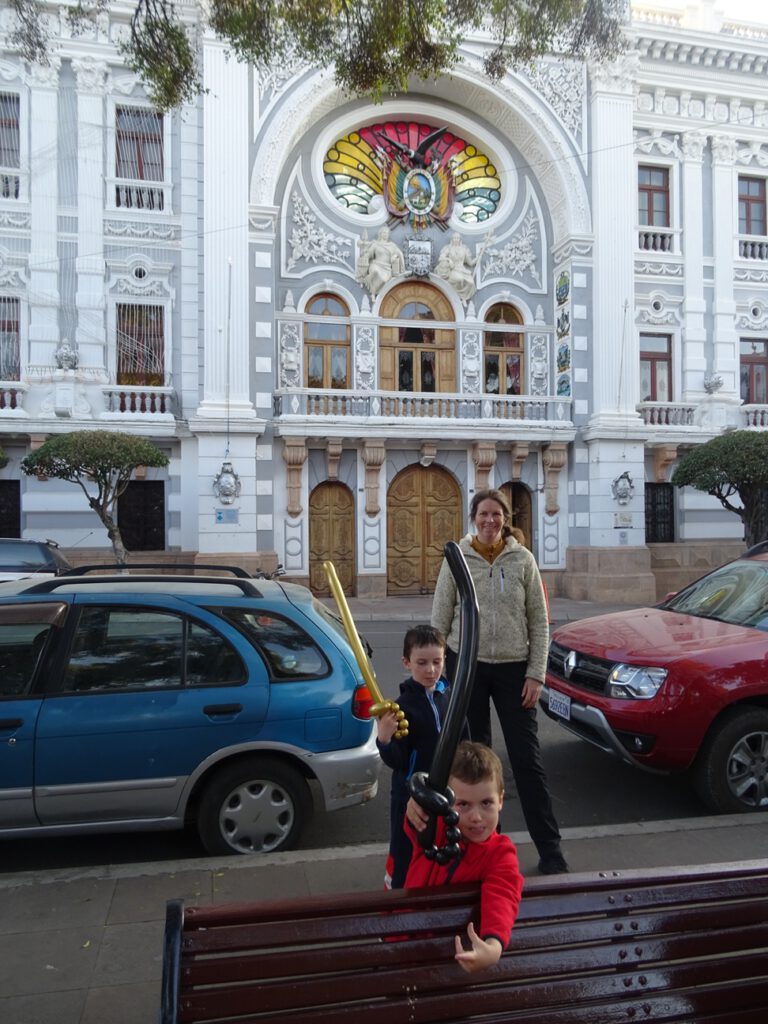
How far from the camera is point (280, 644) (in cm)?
435

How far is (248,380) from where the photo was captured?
1733cm

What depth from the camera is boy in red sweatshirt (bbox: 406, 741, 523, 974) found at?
201 centimetres

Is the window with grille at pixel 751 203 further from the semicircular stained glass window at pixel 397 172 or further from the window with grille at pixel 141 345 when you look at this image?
the window with grille at pixel 141 345

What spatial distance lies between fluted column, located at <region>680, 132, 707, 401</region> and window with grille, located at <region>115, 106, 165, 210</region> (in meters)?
13.8

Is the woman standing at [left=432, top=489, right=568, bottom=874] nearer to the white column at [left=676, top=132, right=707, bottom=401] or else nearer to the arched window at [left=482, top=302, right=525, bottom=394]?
the arched window at [left=482, top=302, right=525, bottom=394]

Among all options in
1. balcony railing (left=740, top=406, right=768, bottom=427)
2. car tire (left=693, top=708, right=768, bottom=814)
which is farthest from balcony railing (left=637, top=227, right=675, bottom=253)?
car tire (left=693, top=708, right=768, bottom=814)

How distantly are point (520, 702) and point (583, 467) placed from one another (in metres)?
16.3

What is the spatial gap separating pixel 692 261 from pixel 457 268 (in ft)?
21.8

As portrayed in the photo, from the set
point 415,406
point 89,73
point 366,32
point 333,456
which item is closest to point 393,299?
point 415,406

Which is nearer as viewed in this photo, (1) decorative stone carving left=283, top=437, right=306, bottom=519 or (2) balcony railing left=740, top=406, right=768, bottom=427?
(1) decorative stone carving left=283, top=437, right=306, bottom=519

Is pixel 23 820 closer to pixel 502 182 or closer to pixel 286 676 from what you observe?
pixel 286 676

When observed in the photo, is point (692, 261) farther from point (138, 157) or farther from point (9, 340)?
point (9, 340)

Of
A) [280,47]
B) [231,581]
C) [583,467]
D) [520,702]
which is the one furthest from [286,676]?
[583,467]

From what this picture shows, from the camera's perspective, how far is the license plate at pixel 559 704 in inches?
206
